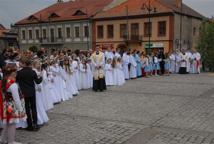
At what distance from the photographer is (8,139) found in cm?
668

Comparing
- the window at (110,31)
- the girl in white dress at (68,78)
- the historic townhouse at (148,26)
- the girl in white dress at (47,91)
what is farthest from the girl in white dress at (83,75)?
the window at (110,31)

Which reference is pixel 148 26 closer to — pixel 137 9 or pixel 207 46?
pixel 137 9

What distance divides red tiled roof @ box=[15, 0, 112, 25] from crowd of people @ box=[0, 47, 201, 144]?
3193 cm

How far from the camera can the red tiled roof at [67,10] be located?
5436cm

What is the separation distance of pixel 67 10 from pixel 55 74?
48.2 m

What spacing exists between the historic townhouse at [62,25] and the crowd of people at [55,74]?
31.2 m

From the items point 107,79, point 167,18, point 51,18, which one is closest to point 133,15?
point 167,18

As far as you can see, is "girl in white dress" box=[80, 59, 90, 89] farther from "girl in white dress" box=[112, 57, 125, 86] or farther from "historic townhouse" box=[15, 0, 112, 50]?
"historic townhouse" box=[15, 0, 112, 50]

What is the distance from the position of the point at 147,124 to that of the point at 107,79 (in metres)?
8.38

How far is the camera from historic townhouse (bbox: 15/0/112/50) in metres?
53.9

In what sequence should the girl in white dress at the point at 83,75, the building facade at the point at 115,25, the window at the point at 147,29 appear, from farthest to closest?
the window at the point at 147,29, the building facade at the point at 115,25, the girl in white dress at the point at 83,75

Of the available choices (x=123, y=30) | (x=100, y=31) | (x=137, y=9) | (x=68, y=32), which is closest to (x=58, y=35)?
(x=68, y=32)

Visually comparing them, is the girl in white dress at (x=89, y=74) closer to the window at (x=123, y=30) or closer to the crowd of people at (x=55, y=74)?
the crowd of people at (x=55, y=74)

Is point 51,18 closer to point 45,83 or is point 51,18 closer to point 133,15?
point 133,15
